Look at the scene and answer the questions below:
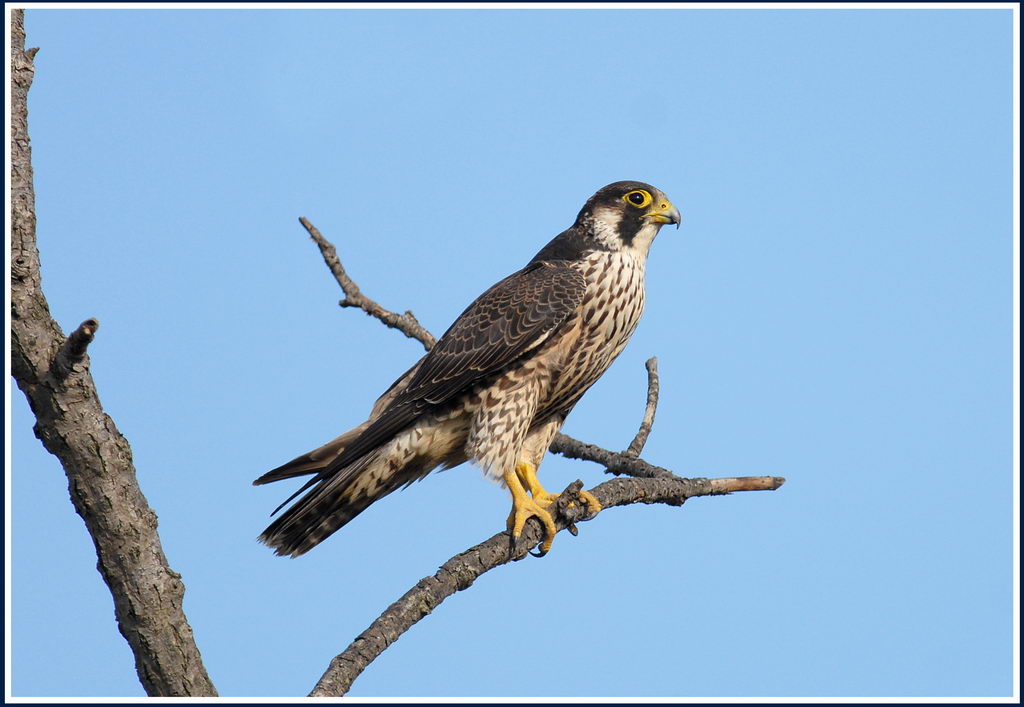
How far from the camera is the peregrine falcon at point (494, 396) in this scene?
176 inches

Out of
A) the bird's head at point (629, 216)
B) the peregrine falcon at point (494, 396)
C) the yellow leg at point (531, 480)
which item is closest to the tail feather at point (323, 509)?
the peregrine falcon at point (494, 396)

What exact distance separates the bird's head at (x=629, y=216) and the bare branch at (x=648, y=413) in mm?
668

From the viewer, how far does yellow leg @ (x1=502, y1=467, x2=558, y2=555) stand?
419 cm

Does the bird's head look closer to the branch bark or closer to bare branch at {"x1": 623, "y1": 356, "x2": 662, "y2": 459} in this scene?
bare branch at {"x1": 623, "y1": 356, "x2": 662, "y2": 459}

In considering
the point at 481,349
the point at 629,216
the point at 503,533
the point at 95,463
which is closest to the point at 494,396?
the point at 481,349

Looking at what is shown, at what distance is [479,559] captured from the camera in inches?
148

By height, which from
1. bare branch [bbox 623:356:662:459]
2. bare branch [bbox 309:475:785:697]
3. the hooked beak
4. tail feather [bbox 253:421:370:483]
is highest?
the hooked beak

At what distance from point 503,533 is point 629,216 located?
1.77 metres

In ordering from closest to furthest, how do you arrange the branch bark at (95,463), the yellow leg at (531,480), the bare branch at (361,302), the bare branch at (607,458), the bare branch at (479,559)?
the branch bark at (95,463) → the bare branch at (479,559) → the yellow leg at (531,480) → the bare branch at (607,458) → the bare branch at (361,302)

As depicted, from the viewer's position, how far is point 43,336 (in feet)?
9.50

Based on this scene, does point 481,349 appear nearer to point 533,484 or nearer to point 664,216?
point 533,484

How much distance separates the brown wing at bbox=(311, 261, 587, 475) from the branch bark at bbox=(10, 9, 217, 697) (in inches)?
55.3

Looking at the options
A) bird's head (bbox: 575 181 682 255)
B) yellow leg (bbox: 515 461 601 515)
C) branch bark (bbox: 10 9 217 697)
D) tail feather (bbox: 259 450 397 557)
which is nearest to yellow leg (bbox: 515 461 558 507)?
yellow leg (bbox: 515 461 601 515)

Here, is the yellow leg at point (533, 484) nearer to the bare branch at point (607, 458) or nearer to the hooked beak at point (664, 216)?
the bare branch at point (607, 458)
